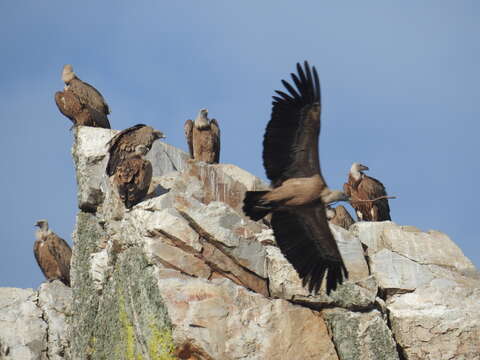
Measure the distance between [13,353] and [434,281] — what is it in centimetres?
607

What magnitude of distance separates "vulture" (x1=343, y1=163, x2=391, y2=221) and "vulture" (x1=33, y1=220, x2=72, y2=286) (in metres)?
4.77

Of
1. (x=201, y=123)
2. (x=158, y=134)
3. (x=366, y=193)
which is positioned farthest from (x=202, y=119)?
(x=366, y=193)

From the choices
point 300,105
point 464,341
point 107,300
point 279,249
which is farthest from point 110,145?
point 464,341

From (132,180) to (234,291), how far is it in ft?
7.74

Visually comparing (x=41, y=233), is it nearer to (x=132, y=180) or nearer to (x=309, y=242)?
(x=132, y=180)

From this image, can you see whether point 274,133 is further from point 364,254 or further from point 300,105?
point 364,254

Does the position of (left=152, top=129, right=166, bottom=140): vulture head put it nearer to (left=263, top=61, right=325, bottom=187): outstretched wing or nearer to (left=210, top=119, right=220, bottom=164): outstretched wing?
(left=210, top=119, right=220, bottom=164): outstretched wing

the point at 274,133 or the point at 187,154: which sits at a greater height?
the point at 187,154

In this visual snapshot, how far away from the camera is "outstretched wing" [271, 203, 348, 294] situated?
434 inches

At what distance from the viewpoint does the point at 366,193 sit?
1611 centimetres

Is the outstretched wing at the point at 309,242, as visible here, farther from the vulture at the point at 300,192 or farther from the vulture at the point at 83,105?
the vulture at the point at 83,105

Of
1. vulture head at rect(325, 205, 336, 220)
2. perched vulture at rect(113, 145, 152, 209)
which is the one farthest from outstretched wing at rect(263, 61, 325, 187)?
vulture head at rect(325, 205, 336, 220)

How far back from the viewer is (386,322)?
11.8 m

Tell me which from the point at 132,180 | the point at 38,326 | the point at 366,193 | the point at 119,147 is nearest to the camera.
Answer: the point at 132,180
